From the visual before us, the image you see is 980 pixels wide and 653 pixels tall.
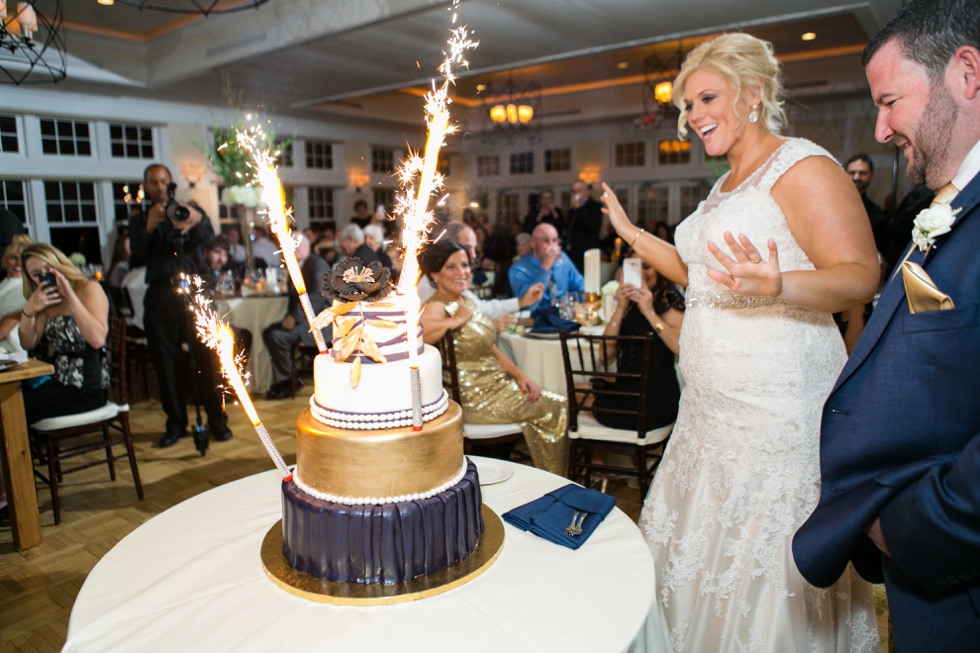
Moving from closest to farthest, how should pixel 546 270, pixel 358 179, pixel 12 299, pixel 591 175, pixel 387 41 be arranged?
1. pixel 12 299
2. pixel 546 270
3. pixel 387 41
4. pixel 358 179
5. pixel 591 175

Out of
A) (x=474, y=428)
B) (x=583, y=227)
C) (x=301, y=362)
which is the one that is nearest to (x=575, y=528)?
(x=474, y=428)

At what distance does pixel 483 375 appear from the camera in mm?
3254

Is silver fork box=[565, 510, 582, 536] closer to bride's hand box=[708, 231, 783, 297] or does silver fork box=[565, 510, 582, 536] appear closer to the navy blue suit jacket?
the navy blue suit jacket

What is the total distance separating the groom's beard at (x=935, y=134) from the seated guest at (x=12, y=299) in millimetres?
4403

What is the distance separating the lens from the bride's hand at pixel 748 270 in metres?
1.29

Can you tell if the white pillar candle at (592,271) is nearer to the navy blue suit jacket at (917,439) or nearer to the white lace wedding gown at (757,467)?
the white lace wedding gown at (757,467)

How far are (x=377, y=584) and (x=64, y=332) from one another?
3081 millimetres

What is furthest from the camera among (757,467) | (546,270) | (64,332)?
(546,270)

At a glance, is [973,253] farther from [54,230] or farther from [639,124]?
[639,124]

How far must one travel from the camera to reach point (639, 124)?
39.4ft

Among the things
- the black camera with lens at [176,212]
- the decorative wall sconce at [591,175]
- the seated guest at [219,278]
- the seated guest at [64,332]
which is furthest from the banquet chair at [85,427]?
the decorative wall sconce at [591,175]

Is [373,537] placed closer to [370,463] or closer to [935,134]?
[370,463]

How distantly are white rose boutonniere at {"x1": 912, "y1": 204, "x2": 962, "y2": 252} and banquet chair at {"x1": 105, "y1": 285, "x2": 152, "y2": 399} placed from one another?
5.94 metres

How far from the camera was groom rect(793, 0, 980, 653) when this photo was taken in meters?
0.91
